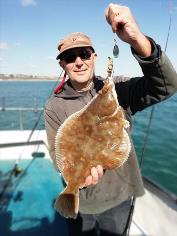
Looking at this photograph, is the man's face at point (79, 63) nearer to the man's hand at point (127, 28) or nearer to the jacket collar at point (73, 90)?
the jacket collar at point (73, 90)

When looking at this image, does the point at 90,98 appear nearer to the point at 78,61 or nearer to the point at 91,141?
the point at 78,61

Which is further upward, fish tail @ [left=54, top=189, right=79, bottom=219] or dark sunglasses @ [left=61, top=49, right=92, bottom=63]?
dark sunglasses @ [left=61, top=49, right=92, bottom=63]

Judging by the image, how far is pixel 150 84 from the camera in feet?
8.74

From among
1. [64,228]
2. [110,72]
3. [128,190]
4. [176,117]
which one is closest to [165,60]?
[110,72]

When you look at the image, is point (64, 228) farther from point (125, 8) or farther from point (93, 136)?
point (125, 8)

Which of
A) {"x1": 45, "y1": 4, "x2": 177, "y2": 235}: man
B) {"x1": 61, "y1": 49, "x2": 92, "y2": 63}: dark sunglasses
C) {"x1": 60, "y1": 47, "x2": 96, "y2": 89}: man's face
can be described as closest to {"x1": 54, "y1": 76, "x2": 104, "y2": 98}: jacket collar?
{"x1": 45, "y1": 4, "x2": 177, "y2": 235}: man

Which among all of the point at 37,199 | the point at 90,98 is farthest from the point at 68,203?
the point at 37,199

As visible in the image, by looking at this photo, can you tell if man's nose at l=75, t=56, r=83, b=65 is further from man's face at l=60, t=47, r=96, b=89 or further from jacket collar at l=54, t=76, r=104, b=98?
jacket collar at l=54, t=76, r=104, b=98

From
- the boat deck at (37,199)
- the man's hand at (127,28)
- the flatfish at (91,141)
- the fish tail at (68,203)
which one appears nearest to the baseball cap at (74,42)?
the man's hand at (127,28)

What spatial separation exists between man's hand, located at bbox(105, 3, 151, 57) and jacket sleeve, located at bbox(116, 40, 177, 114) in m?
0.07

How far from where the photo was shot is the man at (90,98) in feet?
9.28

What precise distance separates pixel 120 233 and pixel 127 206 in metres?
0.30

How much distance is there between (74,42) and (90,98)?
56 cm

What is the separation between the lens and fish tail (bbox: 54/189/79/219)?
2.56 meters
